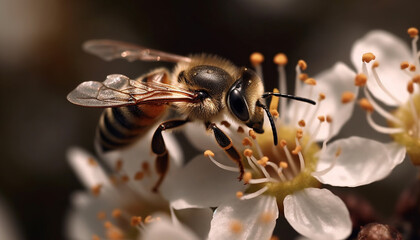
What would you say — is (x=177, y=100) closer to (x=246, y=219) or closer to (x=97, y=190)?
(x=246, y=219)

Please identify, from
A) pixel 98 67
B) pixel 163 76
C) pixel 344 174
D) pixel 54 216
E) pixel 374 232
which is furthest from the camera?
pixel 98 67

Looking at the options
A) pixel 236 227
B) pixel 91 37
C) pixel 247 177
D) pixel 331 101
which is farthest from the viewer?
pixel 91 37

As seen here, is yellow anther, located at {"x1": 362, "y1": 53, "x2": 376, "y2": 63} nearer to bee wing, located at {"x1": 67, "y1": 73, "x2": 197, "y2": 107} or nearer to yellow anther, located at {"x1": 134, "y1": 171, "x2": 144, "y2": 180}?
bee wing, located at {"x1": 67, "y1": 73, "x2": 197, "y2": 107}

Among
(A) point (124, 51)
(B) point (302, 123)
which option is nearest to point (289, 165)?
(B) point (302, 123)

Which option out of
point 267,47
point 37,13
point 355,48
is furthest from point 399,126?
point 37,13

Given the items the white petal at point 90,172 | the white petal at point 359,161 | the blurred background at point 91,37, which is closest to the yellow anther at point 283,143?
the white petal at point 359,161

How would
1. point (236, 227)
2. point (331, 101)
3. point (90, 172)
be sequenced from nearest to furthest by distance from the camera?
point (236, 227) < point (331, 101) < point (90, 172)

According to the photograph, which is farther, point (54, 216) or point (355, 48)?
point (54, 216)

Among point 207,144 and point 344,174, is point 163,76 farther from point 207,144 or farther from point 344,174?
point 344,174
